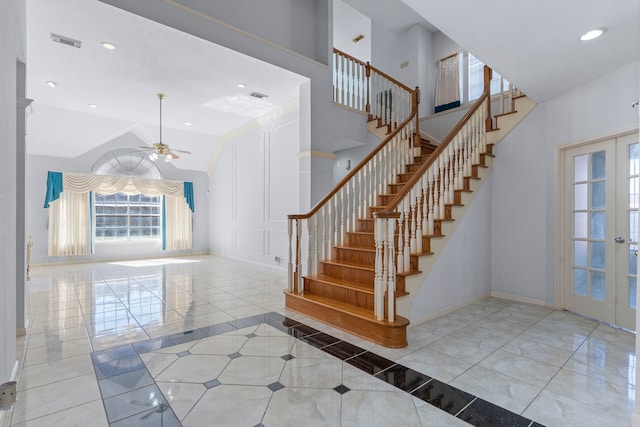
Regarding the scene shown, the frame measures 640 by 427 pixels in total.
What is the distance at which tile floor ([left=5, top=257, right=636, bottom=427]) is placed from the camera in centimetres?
185

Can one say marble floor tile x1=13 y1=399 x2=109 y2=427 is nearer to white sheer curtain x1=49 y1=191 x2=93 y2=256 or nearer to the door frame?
the door frame

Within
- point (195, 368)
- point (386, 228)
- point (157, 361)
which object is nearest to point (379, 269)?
point (386, 228)

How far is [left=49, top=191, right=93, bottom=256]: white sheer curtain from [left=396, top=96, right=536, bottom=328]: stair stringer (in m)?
8.14

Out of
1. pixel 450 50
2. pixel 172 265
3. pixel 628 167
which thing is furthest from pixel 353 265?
pixel 450 50

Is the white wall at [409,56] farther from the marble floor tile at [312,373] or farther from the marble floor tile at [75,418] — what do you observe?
the marble floor tile at [75,418]

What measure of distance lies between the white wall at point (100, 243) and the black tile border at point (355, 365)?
6.50 m

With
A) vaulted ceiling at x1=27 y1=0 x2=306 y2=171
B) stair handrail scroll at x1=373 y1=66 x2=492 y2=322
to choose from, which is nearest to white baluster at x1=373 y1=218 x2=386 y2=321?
stair handrail scroll at x1=373 y1=66 x2=492 y2=322

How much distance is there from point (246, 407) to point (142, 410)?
62 cm

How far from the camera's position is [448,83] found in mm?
7137

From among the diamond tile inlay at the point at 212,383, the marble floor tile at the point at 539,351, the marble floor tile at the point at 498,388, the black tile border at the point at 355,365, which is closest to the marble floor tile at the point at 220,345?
the black tile border at the point at 355,365

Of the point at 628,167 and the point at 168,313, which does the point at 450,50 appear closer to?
the point at 628,167

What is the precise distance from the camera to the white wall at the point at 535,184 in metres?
3.60

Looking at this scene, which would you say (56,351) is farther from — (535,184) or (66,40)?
(535,184)

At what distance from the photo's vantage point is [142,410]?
6.17ft
